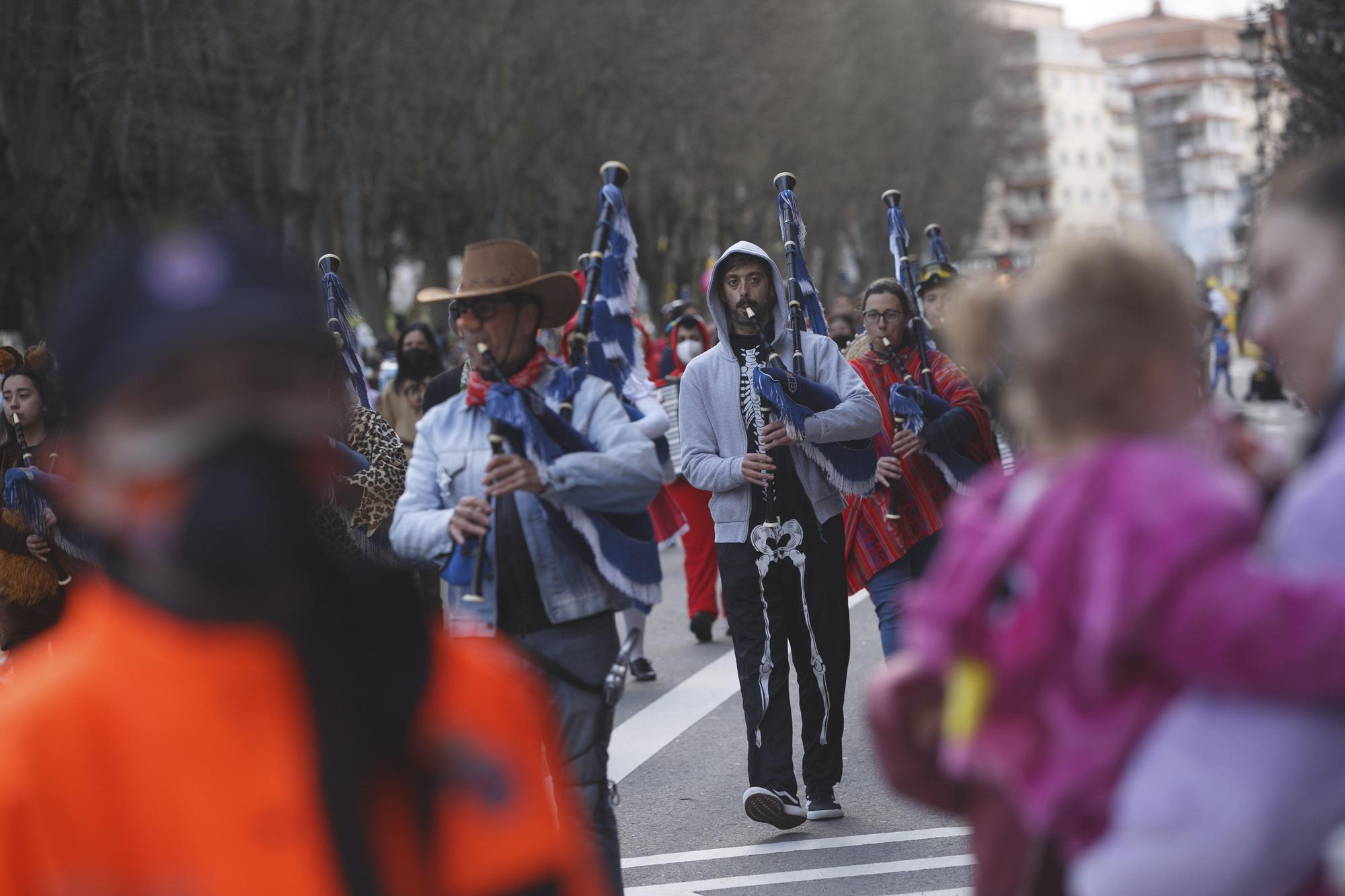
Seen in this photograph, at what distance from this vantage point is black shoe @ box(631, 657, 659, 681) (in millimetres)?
9797

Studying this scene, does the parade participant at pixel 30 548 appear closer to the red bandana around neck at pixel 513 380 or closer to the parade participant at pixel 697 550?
Answer: the red bandana around neck at pixel 513 380

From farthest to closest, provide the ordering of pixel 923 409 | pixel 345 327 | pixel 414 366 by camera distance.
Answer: pixel 414 366
pixel 345 327
pixel 923 409

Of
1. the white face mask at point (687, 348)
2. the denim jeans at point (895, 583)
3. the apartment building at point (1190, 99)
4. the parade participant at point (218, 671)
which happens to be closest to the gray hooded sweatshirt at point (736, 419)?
the denim jeans at point (895, 583)

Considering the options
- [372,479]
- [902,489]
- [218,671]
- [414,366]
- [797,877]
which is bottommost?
[797,877]

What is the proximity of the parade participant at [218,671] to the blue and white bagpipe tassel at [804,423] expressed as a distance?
4663 millimetres

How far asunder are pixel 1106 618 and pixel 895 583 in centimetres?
512

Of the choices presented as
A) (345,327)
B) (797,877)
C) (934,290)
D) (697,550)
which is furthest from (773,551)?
(697,550)

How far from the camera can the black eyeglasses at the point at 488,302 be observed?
4.93 meters

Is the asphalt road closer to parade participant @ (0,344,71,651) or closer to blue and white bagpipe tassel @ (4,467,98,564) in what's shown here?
blue and white bagpipe tassel @ (4,467,98,564)

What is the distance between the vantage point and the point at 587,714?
15.3 ft

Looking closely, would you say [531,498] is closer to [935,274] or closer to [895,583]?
[895,583]

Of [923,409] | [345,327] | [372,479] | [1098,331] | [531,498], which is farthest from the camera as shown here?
[345,327]

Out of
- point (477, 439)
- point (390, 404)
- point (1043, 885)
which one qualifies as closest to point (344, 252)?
point (390, 404)

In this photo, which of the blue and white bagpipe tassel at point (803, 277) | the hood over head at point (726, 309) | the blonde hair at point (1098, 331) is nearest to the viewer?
the blonde hair at point (1098, 331)
